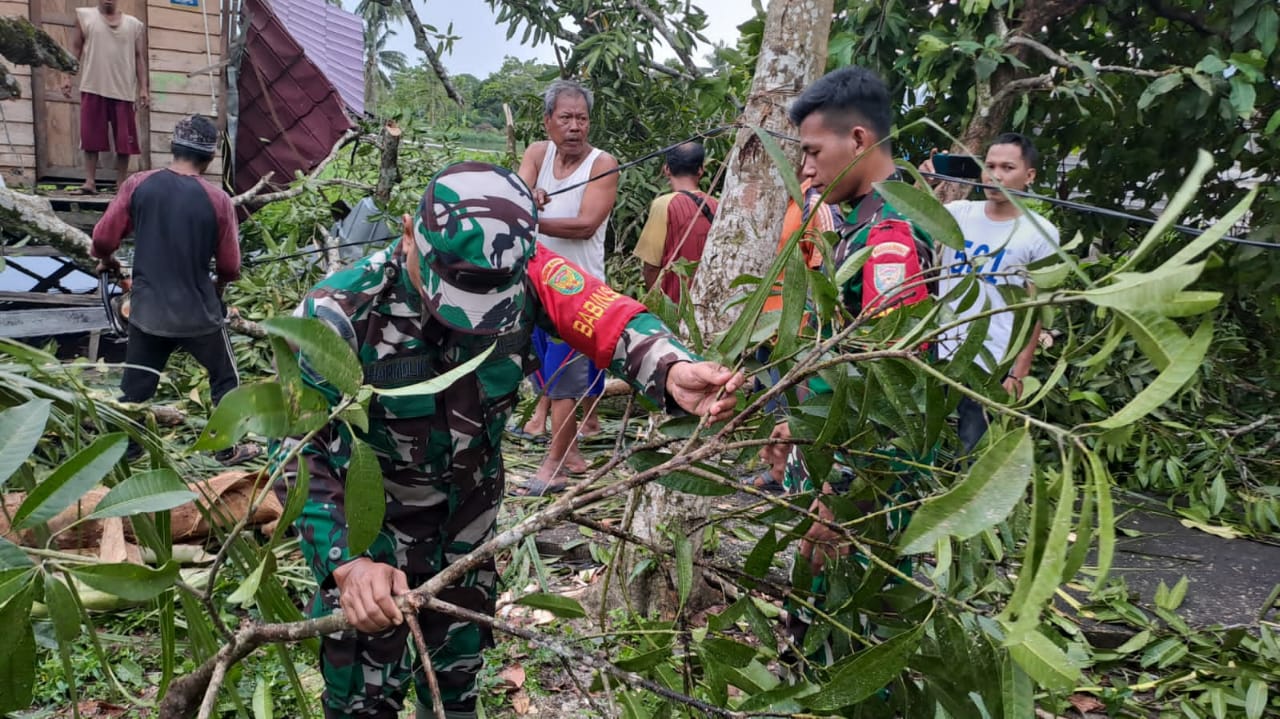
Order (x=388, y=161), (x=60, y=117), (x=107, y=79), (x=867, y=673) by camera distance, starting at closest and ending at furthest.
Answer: (x=867, y=673) → (x=388, y=161) → (x=107, y=79) → (x=60, y=117)

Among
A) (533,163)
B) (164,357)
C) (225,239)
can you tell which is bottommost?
(164,357)

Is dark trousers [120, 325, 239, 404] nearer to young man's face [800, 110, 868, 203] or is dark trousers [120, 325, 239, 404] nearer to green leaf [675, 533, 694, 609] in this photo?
young man's face [800, 110, 868, 203]

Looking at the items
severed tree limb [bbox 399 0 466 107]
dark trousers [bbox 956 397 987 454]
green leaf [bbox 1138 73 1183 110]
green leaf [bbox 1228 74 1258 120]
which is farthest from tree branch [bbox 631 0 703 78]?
dark trousers [bbox 956 397 987 454]

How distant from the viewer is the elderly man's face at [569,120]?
13.5 feet

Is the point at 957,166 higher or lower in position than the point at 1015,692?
higher

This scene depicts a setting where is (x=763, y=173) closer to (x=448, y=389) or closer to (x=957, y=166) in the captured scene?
(x=448, y=389)

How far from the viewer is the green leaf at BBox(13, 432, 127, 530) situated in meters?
0.91

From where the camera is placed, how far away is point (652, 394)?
1666 mm

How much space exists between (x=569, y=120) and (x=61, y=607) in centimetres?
346

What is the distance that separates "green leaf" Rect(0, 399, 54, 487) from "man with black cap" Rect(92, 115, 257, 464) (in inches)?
125

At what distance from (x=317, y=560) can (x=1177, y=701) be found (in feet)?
7.96

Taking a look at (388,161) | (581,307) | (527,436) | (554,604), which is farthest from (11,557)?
(388,161)

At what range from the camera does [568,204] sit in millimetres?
4191

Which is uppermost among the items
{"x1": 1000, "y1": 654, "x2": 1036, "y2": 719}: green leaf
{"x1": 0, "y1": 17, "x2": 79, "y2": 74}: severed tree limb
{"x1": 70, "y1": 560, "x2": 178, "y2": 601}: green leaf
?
{"x1": 0, "y1": 17, "x2": 79, "y2": 74}: severed tree limb
